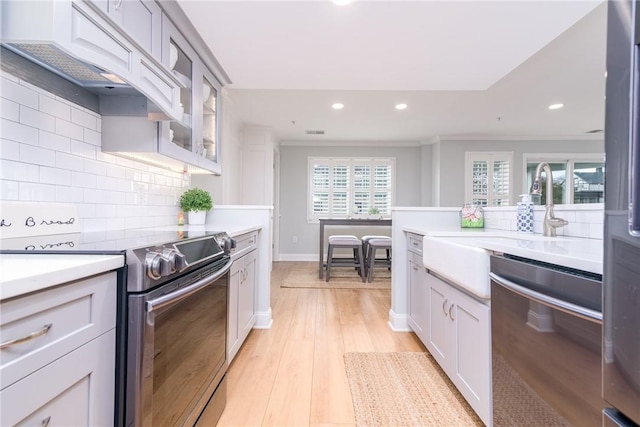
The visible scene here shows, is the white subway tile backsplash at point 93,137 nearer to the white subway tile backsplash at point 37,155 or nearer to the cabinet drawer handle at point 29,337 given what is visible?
the white subway tile backsplash at point 37,155

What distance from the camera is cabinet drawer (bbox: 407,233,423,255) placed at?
211cm

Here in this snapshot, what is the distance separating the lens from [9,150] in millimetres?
Result: 1043

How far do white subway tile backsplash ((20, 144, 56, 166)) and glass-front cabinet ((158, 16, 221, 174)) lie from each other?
0.42m

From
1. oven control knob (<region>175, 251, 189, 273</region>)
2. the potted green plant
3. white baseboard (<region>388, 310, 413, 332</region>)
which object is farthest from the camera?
white baseboard (<region>388, 310, 413, 332</region>)

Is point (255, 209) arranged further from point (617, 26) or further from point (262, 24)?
point (617, 26)

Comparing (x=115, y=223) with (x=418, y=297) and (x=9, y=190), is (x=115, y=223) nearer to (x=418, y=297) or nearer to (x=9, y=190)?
(x=9, y=190)

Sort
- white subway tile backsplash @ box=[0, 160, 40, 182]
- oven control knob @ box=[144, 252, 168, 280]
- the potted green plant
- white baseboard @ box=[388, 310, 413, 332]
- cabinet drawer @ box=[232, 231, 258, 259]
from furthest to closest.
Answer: white baseboard @ box=[388, 310, 413, 332] → the potted green plant → cabinet drawer @ box=[232, 231, 258, 259] → white subway tile backsplash @ box=[0, 160, 40, 182] → oven control knob @ box=[144, 252, 168, 280]

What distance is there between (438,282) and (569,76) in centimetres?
304

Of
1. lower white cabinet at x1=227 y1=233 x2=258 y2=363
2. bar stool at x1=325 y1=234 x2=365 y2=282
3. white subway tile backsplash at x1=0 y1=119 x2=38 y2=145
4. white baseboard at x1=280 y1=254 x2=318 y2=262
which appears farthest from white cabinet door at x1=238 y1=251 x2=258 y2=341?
white baseboard at x1=280 y1=254 x2=318 y2=262

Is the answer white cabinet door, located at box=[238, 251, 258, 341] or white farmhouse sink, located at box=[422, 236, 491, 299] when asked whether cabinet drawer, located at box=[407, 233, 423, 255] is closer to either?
white farmhouse sink, located at box=[422, 236, 491, 299]

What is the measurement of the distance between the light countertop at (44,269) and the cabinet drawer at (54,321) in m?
0.02

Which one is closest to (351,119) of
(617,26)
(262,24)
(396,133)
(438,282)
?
(396,133)

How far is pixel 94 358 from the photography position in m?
0.70

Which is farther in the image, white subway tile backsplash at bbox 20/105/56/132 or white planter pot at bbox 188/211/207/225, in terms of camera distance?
white planter pot at bbox 188/211/207/225
